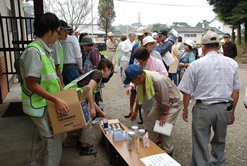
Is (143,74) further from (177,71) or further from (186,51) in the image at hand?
(177,71)

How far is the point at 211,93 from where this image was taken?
2.37 meters

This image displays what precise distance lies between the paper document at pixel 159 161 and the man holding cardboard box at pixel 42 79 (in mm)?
978

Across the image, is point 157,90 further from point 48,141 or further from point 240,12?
point 240,12

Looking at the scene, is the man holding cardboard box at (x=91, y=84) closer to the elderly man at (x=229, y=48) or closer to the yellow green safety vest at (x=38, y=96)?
the yellow green safety vest at (x=38, y=96)

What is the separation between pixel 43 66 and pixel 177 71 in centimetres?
507

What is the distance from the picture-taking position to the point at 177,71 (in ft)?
21.4

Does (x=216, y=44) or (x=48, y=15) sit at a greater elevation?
(x=48, y=15)

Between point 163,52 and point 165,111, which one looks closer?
point 165,111

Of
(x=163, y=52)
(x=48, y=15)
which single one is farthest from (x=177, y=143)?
(x=48, y=15)

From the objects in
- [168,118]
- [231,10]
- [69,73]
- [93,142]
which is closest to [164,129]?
[168,118]

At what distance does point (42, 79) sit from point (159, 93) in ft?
4.70

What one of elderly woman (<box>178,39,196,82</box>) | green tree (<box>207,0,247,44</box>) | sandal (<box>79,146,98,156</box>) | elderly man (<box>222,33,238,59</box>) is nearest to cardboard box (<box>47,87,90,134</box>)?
sandal (<box>79,146,98,156</box>)

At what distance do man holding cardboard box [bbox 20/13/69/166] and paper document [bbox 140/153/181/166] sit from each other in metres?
0.98

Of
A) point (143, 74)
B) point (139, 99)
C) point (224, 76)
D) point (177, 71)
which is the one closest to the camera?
point (224, 76)
